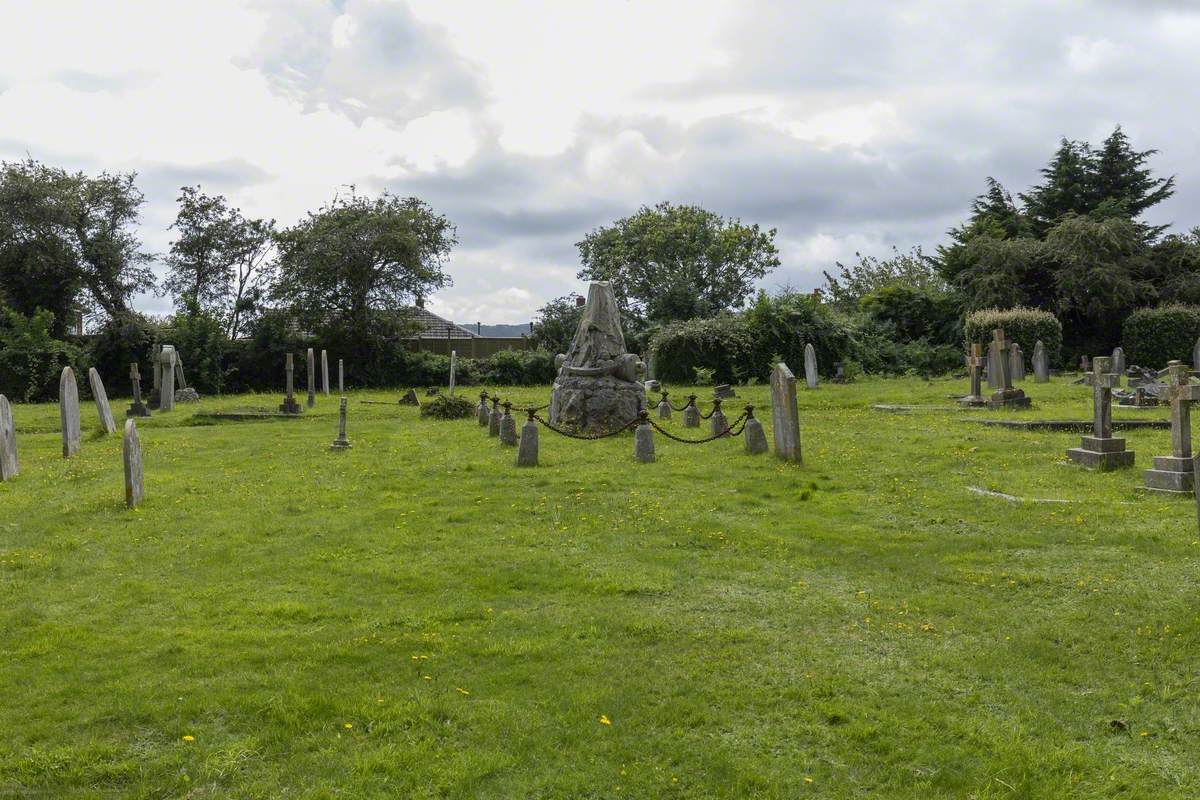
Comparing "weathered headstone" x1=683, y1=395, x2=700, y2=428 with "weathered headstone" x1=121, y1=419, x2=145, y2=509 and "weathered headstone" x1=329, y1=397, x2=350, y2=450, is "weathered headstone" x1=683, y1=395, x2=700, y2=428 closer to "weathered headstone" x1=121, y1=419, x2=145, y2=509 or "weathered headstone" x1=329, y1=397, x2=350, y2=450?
"weathered headstone" x1=329, y1=397, x2=350, y2=450

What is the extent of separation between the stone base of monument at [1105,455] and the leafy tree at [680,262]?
3434cm

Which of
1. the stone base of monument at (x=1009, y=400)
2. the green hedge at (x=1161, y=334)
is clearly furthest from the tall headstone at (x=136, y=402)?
the green hedge at (x=1161, y=334)

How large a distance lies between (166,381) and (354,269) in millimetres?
13307

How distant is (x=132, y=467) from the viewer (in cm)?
Result: 1263

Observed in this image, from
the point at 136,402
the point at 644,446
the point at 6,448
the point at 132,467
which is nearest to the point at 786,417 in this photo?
the point at 644,446

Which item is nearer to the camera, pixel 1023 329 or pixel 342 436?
pixel 342 436

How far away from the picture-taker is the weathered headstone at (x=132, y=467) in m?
12.4

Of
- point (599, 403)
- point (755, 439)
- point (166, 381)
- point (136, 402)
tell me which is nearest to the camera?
point (755, 439)

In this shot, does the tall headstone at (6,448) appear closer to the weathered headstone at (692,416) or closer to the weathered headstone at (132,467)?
the weathered headstone at (132,467)

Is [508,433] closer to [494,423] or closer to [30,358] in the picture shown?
[494,423]

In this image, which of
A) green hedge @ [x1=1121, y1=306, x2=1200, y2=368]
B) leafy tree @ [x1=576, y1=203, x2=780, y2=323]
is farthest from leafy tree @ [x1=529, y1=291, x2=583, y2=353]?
green hedge @ [x1=1121, y1=306, x2=1200, y2=368]

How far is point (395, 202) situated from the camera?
1694 inches

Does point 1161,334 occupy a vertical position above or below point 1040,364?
above

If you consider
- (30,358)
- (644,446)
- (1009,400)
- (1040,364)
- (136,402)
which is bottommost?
(644,446)
